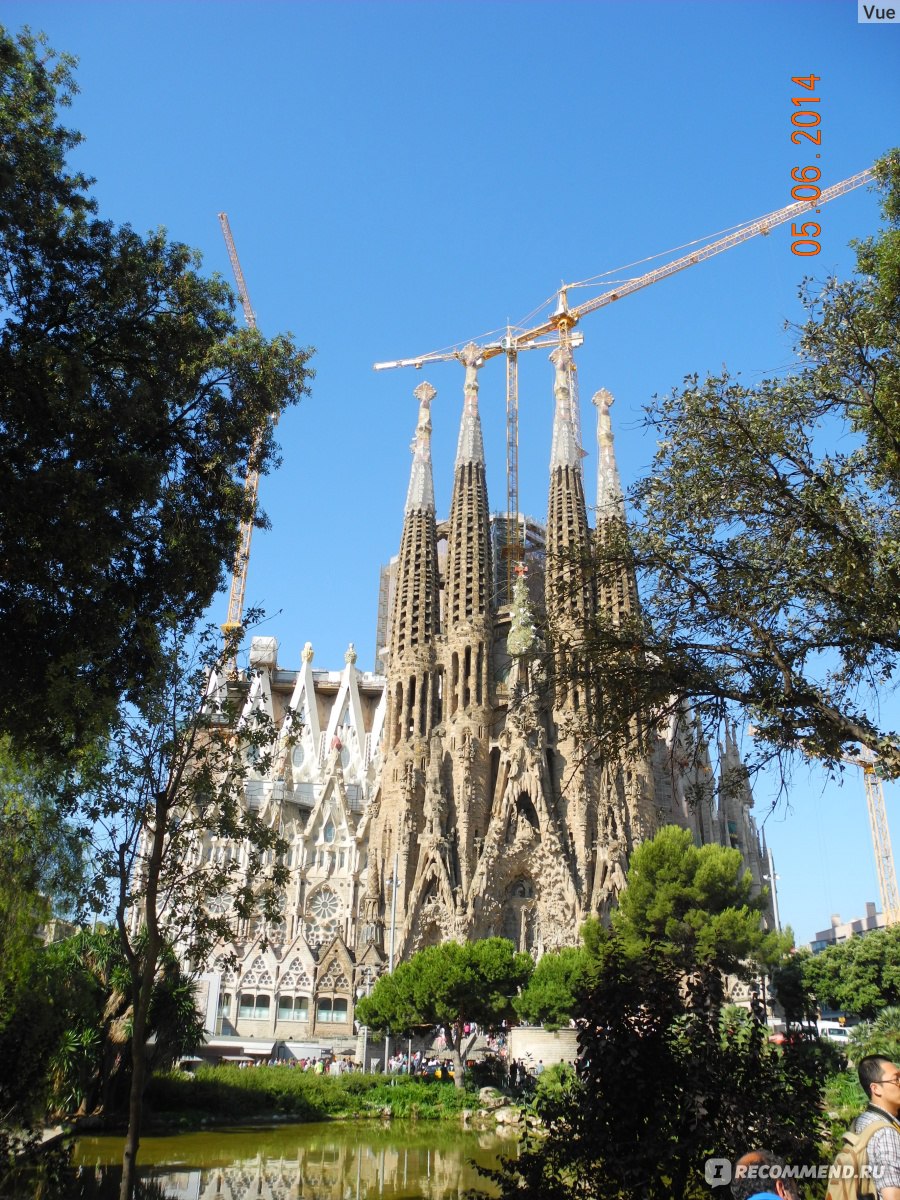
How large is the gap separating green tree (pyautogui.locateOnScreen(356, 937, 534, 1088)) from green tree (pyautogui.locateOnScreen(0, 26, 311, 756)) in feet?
67.6

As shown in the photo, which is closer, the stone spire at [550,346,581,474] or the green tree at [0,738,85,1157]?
the green tree at [0,738,85,1157]

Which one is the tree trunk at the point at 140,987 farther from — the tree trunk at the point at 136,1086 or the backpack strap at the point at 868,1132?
the backpack strap at the point at 868,1132

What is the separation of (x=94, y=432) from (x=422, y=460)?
46.1m

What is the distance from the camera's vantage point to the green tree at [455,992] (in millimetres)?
28391

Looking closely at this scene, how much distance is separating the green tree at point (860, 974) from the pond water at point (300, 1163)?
20.2 meters

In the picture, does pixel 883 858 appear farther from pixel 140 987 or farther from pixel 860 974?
pixel 140 987

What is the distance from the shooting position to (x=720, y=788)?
10.0 meters

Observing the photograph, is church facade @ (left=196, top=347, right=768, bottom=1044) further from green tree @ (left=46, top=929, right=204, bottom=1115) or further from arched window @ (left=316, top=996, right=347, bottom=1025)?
green tree @ (left=46, top=929, right=204, bottom=1115)

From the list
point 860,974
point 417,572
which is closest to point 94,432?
point 860,974

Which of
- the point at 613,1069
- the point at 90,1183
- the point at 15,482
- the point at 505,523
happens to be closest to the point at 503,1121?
the point at 90,1183

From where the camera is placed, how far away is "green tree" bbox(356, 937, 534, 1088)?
28391 millimetres

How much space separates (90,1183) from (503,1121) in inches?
441

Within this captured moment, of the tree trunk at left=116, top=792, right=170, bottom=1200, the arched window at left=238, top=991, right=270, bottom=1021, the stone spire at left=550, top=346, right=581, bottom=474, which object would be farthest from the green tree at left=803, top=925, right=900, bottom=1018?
the tree trunk at left=116, top=792, right=170, bottom=1200

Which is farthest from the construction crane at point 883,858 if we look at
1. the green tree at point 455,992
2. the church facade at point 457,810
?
the green tree at point 455,992
